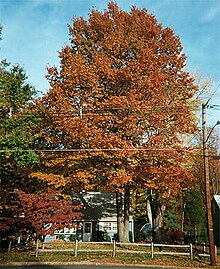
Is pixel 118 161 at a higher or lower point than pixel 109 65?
lower

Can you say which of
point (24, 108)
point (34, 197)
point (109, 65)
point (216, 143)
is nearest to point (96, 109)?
point (109, 65)

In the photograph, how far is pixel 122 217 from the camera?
89.8 ft

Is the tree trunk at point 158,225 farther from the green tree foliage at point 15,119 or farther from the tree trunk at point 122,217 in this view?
the green tree foliage at point 15,119

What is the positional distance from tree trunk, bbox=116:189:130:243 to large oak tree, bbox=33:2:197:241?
2.86 meters

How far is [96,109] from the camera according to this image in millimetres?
22547

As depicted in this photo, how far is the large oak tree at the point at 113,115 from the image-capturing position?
21969mm

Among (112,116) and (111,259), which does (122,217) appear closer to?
(111,259)

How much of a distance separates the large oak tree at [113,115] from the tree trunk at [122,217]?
286 cm

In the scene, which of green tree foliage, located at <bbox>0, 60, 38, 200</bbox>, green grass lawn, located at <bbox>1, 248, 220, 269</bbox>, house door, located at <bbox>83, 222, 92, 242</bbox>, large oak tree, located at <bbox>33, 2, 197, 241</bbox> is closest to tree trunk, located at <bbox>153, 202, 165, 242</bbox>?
large oak tree, located at <bbox>33, 2, 197, 241</bbox>

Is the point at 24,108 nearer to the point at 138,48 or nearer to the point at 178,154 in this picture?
the point at 138,48

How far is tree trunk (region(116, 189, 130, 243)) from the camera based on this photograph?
2675 centimetres

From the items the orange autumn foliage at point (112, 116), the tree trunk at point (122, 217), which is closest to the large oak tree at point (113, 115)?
the orange autumn foliage at point (112, 116)

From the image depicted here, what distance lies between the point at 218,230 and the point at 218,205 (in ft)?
8.29

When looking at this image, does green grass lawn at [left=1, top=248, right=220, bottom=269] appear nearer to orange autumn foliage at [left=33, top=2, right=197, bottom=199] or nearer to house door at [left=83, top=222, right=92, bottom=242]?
orange autumn foliage at [left=33, top=2, right=197, bottom=199]
